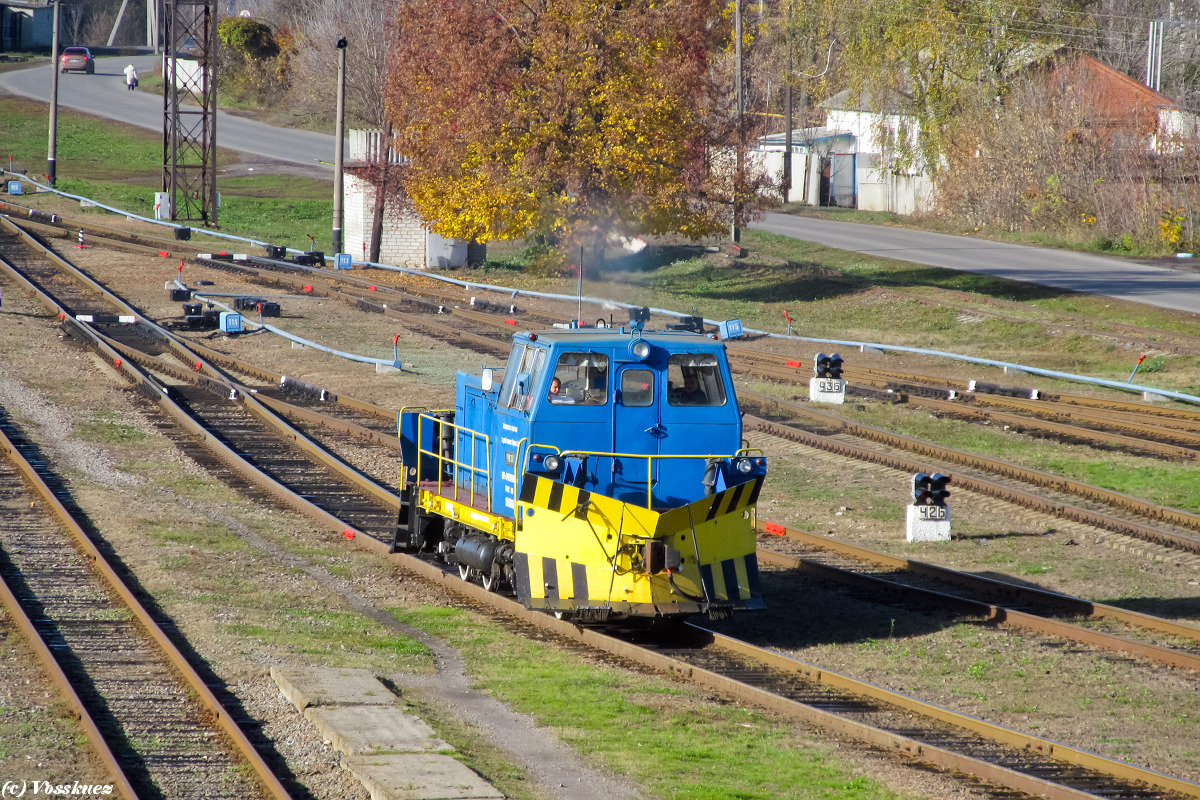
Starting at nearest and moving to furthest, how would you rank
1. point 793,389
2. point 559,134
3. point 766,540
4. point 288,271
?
1. point 766,540
2. point 793,389
3. point 559,134
4. point 288,271

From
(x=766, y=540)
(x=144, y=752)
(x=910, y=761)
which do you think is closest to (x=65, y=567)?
(x=144, y=752)

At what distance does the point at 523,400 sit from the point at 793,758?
4196mm

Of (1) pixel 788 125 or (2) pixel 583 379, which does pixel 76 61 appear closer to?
(1) pixel 788 125

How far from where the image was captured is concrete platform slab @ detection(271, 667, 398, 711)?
928 cm

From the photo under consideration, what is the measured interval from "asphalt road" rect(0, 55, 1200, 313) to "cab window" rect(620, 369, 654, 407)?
23876 millimetres

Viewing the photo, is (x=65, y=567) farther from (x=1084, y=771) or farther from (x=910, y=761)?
(x=1084, y=771)

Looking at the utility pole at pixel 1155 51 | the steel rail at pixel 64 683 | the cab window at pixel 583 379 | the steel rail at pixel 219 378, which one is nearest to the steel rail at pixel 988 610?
the cab window at pixel 583 379

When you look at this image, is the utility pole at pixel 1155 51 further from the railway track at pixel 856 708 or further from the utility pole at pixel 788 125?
the railway track at pixel 856 708

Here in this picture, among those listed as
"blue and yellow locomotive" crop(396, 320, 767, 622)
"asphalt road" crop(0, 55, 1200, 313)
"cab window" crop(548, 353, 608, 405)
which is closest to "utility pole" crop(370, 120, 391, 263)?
"asphalt road" crop(0, 55, 1200, 313)

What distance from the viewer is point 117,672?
10.1 meters

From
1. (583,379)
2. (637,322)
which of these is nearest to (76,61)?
(637,322)

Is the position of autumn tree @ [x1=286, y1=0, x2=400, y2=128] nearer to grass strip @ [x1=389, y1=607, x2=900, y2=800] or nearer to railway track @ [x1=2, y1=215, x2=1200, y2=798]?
railway track @ [x1=2, y1=215, x2=1200, y2=798]

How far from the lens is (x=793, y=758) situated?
858 centimetres

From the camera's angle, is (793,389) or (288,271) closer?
(793,389)
